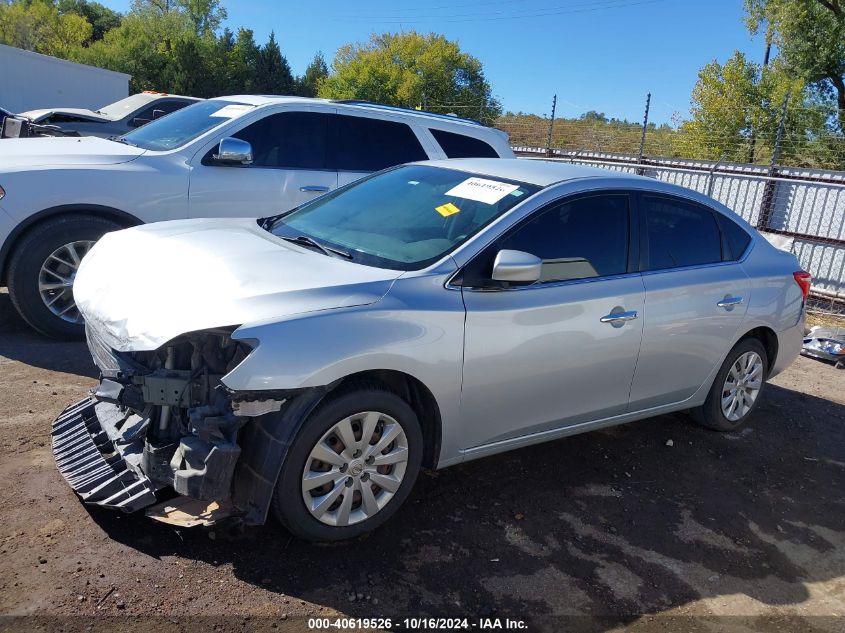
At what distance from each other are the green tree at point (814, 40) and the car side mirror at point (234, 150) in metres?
28.9

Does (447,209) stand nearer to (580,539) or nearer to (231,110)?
(580,539)

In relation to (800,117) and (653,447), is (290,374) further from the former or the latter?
(800,117)

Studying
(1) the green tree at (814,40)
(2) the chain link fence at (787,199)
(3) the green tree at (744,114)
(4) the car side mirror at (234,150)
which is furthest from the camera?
(1) the green tree at (814,40)

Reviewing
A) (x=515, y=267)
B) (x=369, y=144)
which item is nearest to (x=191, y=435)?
(x=515, y=267)

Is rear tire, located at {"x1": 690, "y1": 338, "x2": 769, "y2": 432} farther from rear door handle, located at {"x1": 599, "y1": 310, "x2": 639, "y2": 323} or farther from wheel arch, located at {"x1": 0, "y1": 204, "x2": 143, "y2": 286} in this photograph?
wheel arch, located at {"x1": 0, "y1": 204, "x2": 143, "y2": 286}

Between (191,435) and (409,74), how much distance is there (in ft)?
168

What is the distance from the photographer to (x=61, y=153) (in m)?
5.64

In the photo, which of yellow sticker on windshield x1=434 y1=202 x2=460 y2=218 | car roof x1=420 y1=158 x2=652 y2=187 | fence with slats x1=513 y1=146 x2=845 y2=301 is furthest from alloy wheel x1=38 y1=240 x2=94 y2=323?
fence with slats x1=513 y1=146 x2=845 y2=301

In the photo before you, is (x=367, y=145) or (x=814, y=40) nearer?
(x=367, y=145)

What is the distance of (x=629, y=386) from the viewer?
4219 mm

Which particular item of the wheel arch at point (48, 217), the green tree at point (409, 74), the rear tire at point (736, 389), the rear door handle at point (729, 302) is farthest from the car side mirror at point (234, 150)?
the green tree at point (409, 74)

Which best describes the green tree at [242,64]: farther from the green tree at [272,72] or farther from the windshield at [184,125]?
the windshield at [184,125]

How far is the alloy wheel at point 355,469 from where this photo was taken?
121 inches

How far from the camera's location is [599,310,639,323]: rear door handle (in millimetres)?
3945
